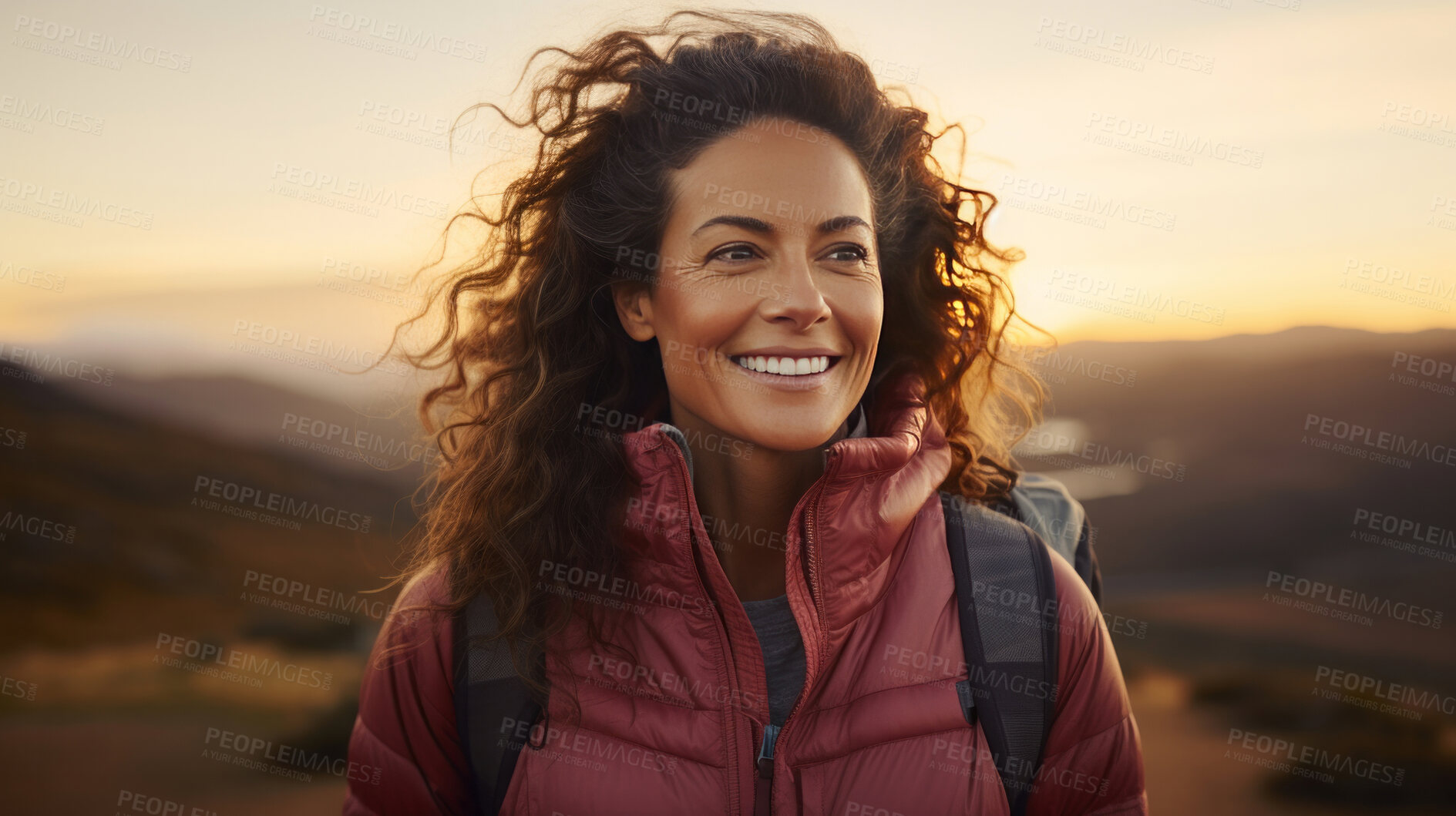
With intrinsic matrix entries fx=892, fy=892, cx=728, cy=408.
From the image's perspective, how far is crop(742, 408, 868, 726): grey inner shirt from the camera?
228 centimetres

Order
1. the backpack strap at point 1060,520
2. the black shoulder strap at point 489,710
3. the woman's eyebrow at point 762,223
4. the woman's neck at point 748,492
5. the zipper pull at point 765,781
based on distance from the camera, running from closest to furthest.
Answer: the zipper pull at point 765,781, the black shoulder strap at point 489,710, the woman's eyebrow at point 762,223, the woman's neck at point 748,492, the backpack strap at point 1060,520

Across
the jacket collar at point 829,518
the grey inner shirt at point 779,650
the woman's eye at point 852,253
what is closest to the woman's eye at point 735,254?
the woman's eye at point 852,253

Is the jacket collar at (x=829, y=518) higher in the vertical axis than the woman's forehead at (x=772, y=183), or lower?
lower

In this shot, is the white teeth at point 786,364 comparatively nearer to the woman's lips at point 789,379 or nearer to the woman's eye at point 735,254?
the woman's lips at point 789,379

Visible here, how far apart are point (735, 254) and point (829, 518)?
74cm

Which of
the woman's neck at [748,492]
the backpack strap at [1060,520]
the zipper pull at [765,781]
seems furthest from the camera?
the backpack strap at [1060,520]

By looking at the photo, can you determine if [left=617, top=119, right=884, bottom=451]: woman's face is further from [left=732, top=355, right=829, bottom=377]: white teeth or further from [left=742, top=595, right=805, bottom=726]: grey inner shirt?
[left=742, top=595, right=805, bottom=726]: grey inner shirt

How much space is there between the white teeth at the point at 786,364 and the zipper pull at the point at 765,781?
92 cm

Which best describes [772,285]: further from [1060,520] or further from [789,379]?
[1060,520]

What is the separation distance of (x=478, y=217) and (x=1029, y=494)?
2.05 metres

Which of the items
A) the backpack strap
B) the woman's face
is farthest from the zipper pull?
the backpack strap

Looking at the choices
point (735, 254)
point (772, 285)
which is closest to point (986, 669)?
point (772, 285)

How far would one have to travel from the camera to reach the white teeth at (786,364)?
7.84ft

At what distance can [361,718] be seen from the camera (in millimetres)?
2428
